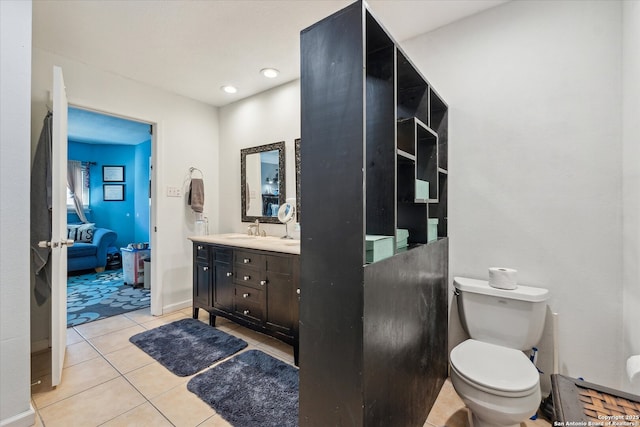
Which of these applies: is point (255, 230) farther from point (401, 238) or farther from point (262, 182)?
point (401, 238)

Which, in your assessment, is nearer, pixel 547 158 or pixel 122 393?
pixel 547 158

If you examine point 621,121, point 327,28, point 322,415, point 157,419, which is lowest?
point 157,419

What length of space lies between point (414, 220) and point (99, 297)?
416 cm

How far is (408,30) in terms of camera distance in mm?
2146

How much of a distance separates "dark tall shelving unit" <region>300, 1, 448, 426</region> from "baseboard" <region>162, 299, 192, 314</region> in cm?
271

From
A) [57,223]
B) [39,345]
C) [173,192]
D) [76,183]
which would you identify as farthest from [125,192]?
[57,223]

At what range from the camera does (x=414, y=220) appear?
1703 mm

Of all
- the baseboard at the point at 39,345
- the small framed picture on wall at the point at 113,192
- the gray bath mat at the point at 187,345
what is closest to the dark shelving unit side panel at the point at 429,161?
the gray bath mat at the point at 187,345

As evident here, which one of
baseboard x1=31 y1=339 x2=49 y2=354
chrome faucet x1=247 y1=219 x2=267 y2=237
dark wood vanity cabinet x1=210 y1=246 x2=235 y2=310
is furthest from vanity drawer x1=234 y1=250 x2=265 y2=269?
baseboard x1=31 y1=339 x2=49 y2=354

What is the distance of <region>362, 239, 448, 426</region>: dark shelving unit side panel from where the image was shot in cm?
104

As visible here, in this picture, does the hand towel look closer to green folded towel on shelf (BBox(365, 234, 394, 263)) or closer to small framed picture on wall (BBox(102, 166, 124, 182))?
green folded towel on shelf (BBox(365, 234, 394, 263))

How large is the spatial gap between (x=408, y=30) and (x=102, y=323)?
3930 millimetres

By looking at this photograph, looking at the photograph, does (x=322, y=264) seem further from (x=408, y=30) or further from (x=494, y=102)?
(x=408, y=30)

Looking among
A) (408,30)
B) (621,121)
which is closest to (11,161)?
(408,30)
